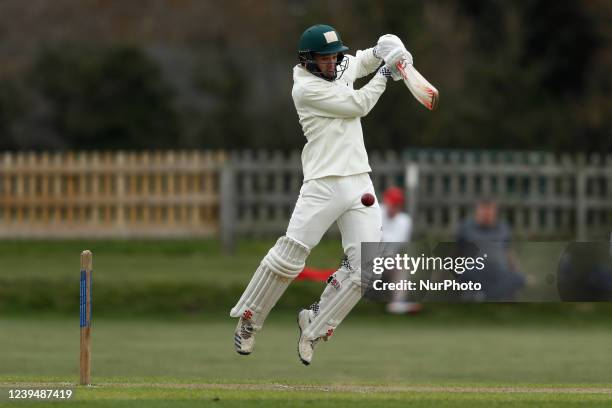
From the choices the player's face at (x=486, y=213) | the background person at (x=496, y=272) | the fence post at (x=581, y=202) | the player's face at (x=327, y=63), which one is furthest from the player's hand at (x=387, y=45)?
the fence post at (x=581, y=202)

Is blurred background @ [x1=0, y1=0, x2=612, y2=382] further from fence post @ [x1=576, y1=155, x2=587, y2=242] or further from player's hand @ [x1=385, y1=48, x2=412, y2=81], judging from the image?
player's hand @ [x1=385, y1=48, x2=412, y2=81]

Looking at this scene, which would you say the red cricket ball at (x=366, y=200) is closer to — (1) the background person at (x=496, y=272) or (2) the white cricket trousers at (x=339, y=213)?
(2) the white cricket trousers at (x=339, y=213)

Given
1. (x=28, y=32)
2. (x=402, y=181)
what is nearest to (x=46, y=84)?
(x=28, y=32)

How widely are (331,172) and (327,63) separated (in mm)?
680

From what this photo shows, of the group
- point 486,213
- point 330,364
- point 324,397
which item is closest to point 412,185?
point 486,213

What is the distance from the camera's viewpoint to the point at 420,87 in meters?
8.81

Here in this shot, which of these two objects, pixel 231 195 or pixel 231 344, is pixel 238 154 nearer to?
pixel 231 195

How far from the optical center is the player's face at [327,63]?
9078 mm

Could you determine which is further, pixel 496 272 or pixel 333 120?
pixel 496 272

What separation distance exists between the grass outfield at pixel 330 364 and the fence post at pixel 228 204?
4.54 m

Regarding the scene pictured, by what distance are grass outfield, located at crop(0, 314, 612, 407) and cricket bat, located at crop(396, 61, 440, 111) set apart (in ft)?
5.48

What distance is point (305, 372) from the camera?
11.3 metres

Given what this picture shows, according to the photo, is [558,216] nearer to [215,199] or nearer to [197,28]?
[215,199]

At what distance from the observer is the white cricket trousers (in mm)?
8977
